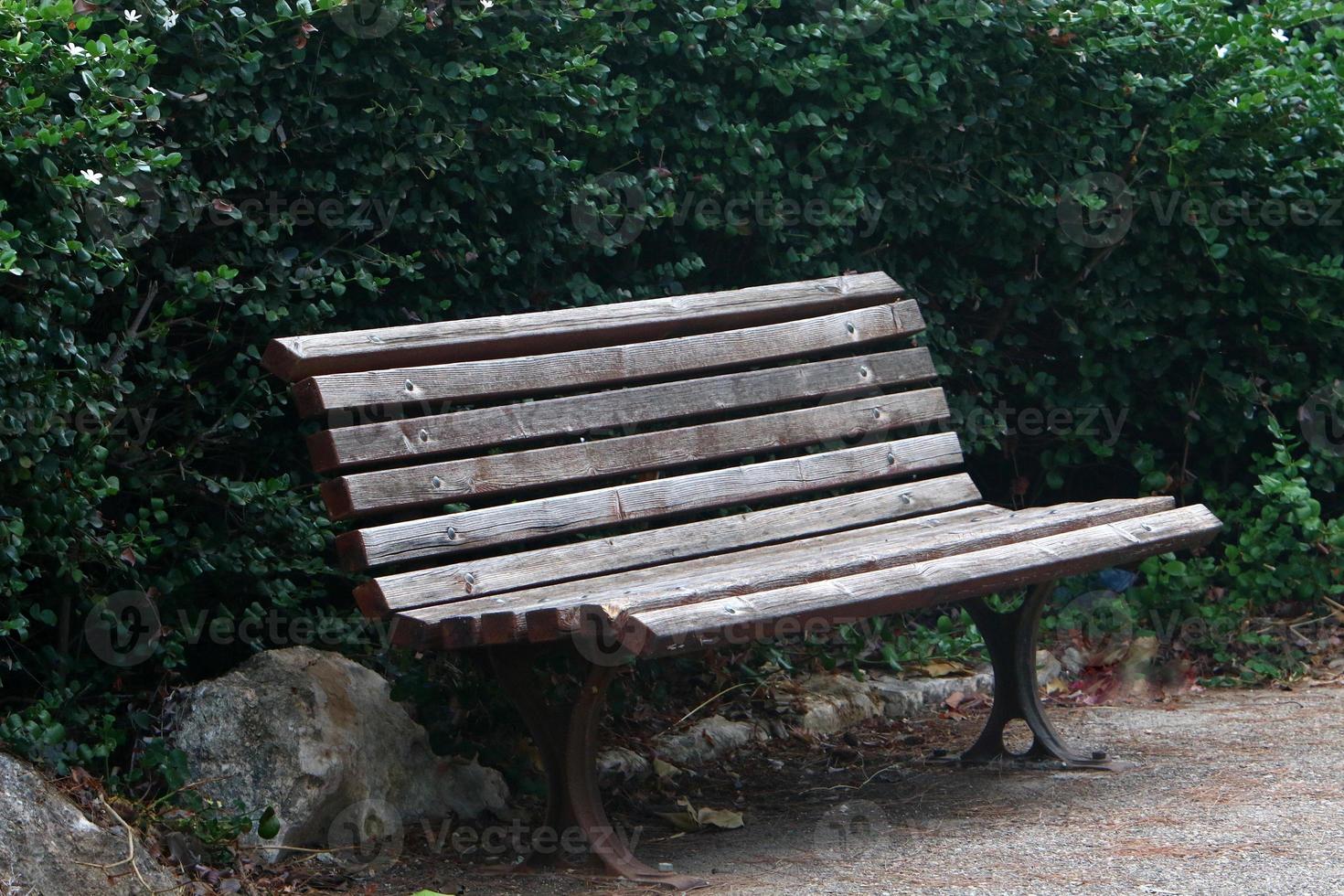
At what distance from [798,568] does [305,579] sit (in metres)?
1.39

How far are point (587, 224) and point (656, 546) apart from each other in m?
1.06

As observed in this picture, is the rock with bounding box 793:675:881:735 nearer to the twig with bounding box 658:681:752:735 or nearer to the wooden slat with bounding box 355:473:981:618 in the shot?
the twig with bounding box 658:681:752:735

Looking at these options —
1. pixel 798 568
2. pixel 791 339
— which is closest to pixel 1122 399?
pixel 791 339

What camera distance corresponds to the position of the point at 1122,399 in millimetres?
5219

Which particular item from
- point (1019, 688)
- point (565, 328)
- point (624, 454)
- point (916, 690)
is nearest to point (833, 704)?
point (916, 690)

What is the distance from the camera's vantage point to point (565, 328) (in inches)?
138

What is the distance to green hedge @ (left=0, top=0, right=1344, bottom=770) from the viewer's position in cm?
290

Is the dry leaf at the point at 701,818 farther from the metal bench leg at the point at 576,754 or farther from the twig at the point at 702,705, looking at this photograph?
the twig at the point at 702,705

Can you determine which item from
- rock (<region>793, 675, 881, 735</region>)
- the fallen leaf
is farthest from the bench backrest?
the fallen leaf

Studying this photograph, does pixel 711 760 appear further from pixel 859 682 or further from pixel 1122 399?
pixel 1122 399

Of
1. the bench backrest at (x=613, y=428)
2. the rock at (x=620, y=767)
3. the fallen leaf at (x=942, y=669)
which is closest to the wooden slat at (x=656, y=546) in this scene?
the bench backrest at (x=613, y=428)

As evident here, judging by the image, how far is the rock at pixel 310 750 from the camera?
3057mm

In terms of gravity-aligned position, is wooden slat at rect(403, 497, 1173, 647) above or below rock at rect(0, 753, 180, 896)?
above

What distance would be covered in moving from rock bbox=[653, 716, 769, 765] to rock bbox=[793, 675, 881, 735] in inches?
7.1
